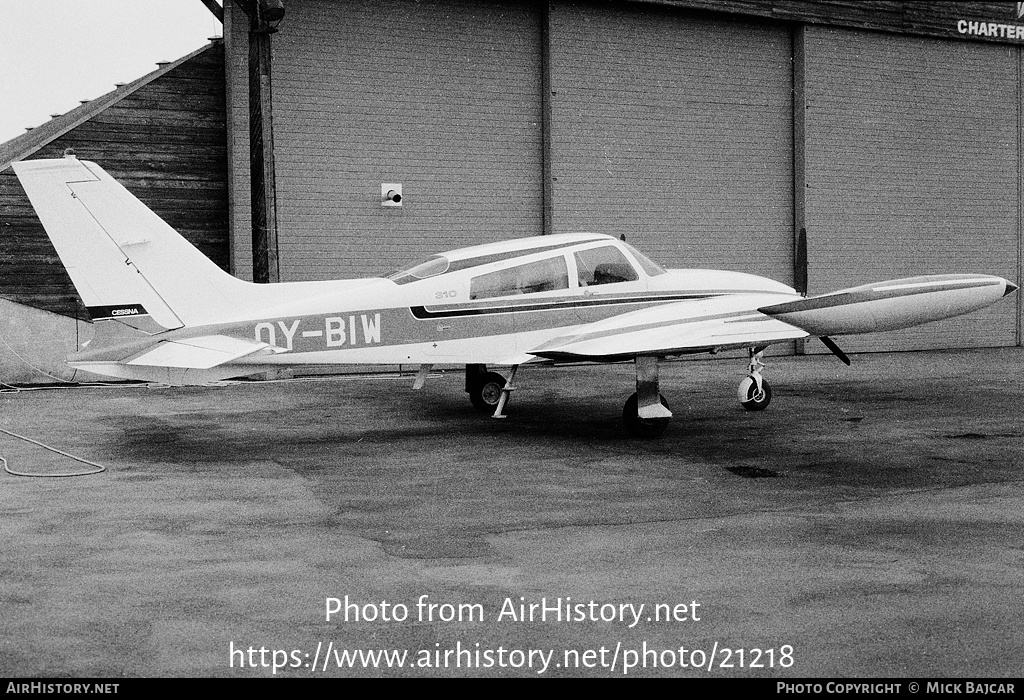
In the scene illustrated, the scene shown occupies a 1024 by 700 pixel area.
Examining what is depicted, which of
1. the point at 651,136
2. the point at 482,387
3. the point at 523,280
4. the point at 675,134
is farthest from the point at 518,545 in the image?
the point at 675,134

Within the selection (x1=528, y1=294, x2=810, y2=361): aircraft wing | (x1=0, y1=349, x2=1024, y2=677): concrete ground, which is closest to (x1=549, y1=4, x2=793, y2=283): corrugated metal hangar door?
(x1=0, y1=349, x2=1024, y2=677): concrete ground

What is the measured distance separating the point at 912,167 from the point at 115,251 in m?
20.0

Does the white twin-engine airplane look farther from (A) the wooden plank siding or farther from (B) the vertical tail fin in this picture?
(A) the wooden plank siding

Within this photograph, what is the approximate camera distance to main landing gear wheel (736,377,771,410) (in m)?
13.2

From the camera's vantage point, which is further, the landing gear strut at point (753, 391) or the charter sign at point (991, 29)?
the charter sign at point (991, 29)

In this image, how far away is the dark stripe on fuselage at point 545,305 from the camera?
11430 millimetres

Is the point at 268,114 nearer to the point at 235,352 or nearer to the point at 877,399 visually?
the point at 235,352

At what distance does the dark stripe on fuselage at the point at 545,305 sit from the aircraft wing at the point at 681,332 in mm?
326

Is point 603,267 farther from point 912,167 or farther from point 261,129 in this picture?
point 912,167

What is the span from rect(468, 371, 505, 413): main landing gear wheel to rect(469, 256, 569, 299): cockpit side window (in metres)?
1.86

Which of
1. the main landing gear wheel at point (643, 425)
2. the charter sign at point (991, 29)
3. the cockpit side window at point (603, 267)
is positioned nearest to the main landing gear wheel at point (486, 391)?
the cockpit side window at point (603, 267)

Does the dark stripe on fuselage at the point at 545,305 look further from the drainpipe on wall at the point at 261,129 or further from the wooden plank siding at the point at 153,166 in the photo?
the wooden plank siding at the point at 153,166

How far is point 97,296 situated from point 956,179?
21.5 meters

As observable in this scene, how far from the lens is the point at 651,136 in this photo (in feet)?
72.1
